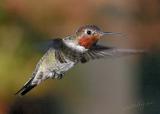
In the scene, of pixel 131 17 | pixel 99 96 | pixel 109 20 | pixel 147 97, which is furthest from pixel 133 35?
pixel 147 97

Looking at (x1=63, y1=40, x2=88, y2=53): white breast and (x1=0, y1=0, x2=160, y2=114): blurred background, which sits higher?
(x1=0, y1=0, x2=160, y2=114): blurred background

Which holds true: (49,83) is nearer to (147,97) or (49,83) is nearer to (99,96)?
(99,96)

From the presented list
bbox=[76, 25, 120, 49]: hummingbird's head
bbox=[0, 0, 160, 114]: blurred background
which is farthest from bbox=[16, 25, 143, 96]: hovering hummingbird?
bbox=[0, 0, 160, 114]: blurred background

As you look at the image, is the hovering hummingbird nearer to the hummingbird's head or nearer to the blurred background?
the hummingbird's head

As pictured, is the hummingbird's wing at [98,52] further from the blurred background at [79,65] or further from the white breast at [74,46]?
the blurred background at [79,65]

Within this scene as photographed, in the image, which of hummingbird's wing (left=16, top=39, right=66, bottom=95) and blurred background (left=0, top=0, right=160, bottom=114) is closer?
hummingbird's wing (left=16, top=39, right=66, bottom=95)

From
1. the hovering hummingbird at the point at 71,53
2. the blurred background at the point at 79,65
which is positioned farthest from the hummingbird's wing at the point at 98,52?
the blurred background at the point at 79,65

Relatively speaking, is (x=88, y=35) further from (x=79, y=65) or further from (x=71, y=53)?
(x=79, y=65)
